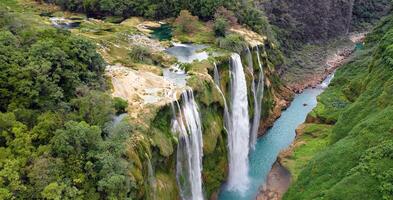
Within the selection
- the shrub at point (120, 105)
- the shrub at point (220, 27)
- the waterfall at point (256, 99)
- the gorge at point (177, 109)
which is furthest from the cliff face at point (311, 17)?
the shrub at point (120, 105)

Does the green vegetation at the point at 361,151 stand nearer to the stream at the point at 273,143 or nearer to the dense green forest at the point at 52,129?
the stream at the point at 273,143

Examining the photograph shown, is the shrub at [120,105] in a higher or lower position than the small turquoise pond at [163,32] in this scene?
higher

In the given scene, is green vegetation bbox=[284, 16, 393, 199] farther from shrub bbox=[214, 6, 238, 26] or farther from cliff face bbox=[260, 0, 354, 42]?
cliff face bbox=[260, 0, 354, 42]

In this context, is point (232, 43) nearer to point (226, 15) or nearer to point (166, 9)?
point (226, 15)

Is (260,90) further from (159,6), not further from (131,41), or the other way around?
(159,6)

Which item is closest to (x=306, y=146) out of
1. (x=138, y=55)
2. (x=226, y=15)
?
(x=138, y=55)

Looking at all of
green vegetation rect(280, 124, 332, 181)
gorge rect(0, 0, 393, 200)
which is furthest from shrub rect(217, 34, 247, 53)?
green vegetation rect(280, 124, 332, 181)
